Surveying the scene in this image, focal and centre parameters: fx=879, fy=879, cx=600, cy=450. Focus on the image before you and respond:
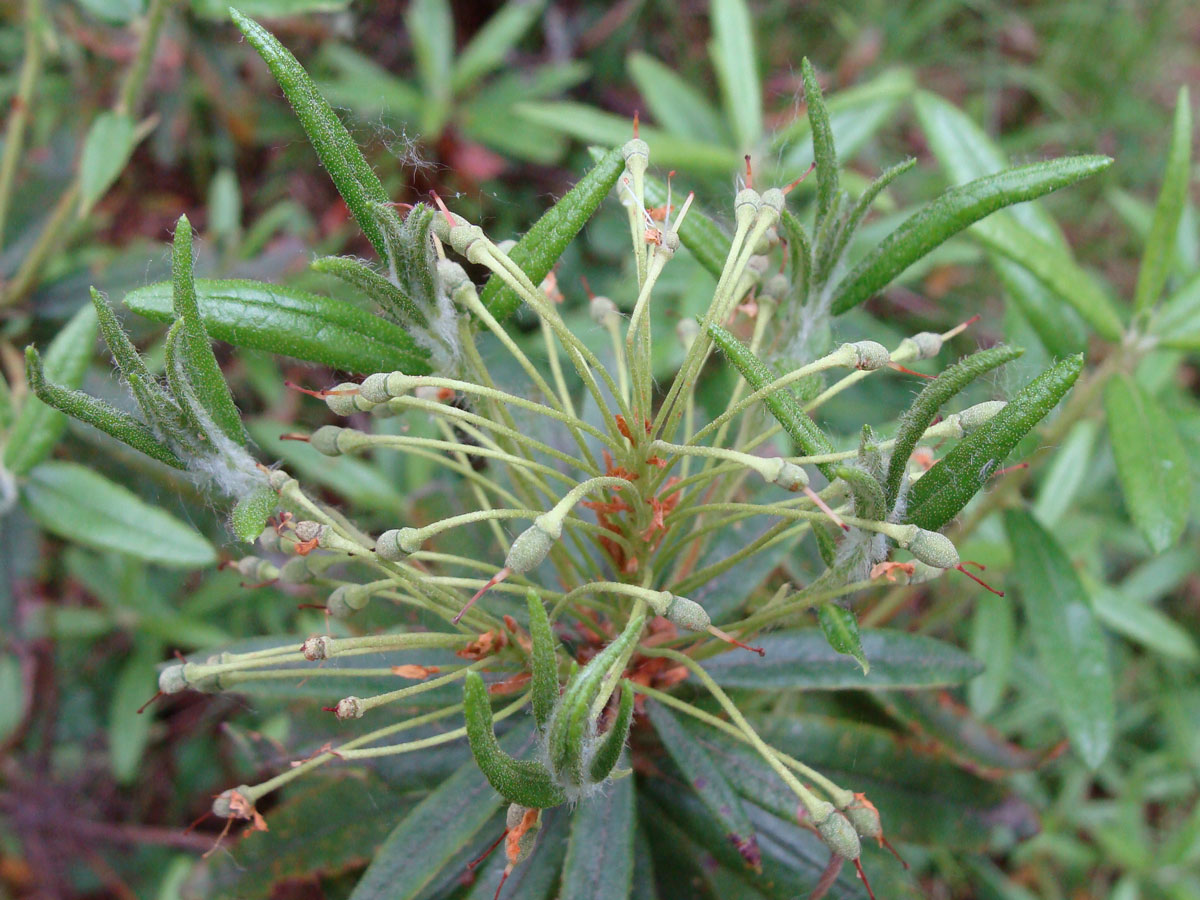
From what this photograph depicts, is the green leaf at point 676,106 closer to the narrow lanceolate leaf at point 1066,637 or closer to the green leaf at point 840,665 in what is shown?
the narrow lanceolate leaf at point 1066,637

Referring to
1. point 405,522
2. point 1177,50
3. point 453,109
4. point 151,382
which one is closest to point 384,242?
point 151,382

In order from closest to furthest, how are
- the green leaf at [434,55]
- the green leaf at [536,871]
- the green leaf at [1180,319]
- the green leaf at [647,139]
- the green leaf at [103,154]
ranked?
the green leaf at [536,871], the green leaf at [1180,319], the green leaf at [103,154], the green leaf at [647,139], the green leaf at [434,55]

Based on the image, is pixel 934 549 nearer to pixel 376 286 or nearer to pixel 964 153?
pixel 376 286

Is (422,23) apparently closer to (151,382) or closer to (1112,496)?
(151,382)

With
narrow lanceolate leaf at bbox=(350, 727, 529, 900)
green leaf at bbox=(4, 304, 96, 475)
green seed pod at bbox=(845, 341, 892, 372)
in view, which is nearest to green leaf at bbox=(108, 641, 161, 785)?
green leaf at bbox=(4, 304, 96, 475)

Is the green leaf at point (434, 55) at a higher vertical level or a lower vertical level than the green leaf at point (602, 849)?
higher

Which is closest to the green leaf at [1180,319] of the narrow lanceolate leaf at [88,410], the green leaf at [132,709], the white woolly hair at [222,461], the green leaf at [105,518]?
the white woolly hair at [222,461]

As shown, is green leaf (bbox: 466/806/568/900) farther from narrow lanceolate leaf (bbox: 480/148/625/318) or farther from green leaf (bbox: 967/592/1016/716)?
green leaf (bbox: 967/592/1016/716)

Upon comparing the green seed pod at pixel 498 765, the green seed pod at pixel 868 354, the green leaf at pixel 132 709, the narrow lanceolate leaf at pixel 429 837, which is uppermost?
the green seed pod at pixel 868 354

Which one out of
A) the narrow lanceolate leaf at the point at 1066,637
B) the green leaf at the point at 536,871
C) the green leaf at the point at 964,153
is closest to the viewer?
the green leaf at the point at 536,871
